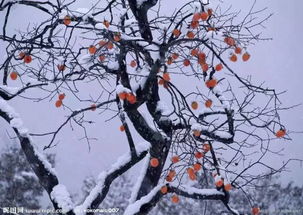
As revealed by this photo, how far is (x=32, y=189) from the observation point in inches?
575

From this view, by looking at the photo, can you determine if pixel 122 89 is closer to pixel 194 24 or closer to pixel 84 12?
pixel 84 12

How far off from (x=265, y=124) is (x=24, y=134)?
235 cm

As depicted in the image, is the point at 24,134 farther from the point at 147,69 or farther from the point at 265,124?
the point at 265,124

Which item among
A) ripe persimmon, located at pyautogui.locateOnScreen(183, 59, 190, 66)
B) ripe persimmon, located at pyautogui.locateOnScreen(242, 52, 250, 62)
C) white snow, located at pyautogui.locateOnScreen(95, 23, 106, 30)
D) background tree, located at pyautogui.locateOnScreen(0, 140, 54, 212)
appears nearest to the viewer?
white snow, located at pyautogui.locateOnScreen(95, 23, 106, 30)

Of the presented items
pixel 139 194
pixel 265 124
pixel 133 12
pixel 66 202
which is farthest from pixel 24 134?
pixel 265 124

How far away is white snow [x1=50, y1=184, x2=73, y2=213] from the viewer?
139 inches

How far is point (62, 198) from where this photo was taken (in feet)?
11.7

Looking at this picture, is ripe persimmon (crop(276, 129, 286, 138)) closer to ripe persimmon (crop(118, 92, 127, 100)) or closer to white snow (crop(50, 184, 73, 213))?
ripe persimmon (crop(118, 92, 127, 100))

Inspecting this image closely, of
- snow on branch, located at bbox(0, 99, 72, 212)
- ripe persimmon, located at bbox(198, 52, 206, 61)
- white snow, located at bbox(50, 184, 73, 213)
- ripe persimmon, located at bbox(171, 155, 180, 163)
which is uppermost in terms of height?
ripe persimmon, located at bbox(198, 52, 206, 61)

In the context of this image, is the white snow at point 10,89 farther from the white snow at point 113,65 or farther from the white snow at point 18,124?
the white snow at point 113,65

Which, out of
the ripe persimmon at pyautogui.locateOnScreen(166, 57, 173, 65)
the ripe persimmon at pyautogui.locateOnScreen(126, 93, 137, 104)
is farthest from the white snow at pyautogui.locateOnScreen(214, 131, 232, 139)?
the ripe persimmon at pyautogui.locateOnScreen(126, 93, 137, 104)

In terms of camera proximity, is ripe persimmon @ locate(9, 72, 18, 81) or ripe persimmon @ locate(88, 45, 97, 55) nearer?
ripe persimmon @ locate(88, 45, 97, 55)

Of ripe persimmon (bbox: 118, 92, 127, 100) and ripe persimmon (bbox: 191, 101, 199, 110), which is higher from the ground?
ripe persimmon (bbox: 191, 101, 199, 110)

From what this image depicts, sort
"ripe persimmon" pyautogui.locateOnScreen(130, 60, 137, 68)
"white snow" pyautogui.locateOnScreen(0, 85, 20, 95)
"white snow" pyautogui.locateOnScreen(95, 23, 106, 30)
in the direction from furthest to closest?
"ripe persimmon" pyautogui.locateOnScreen(130, 60, 137, 68), "white snow" pyautogui.locateOnScreen(0, 85, 20, 95), "white snow" pyautogui.locateOnScreen(95, 23, 106, 30)
